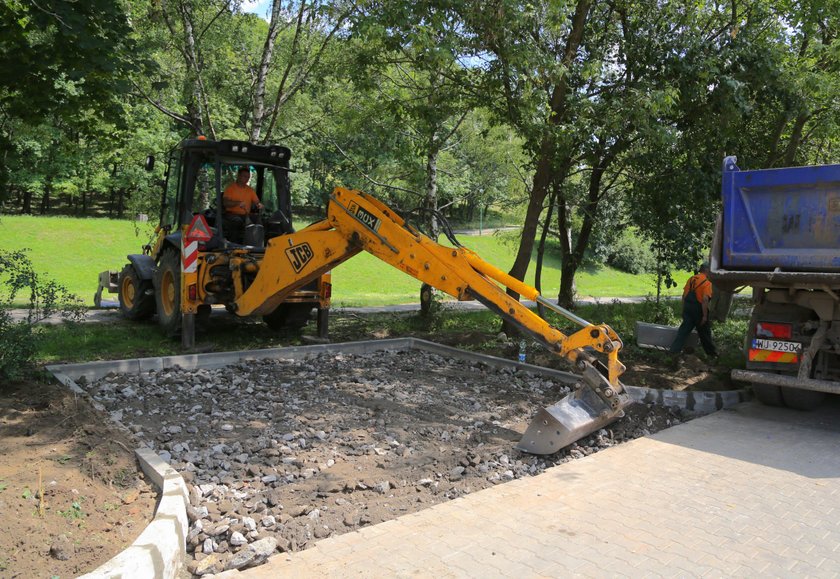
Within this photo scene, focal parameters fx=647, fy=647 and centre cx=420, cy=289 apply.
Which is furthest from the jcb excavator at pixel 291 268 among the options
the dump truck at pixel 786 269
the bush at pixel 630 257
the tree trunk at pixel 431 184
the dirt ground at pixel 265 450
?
the bush at pixel 630 257

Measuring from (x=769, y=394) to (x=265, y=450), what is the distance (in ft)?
19.1

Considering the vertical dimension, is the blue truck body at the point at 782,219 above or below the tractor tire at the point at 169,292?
above

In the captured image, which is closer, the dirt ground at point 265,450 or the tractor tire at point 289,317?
the dirt ground at point 265,450

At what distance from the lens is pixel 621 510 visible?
4578 millimetres

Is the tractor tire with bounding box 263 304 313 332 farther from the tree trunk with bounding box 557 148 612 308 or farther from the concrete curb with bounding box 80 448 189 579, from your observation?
the concrete curb with bounding box 80 448 189 579

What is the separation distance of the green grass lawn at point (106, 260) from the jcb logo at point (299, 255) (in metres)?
10.9

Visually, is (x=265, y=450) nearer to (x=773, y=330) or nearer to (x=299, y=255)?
(x=299, y=255)

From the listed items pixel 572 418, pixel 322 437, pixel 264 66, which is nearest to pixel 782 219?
pixel 572 418

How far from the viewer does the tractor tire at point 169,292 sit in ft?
30.5

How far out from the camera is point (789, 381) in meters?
6.92

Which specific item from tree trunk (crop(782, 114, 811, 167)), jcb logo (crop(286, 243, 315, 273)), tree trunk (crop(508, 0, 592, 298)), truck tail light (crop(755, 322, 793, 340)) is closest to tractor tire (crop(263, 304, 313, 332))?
jcb logo (crop(286, 243, 315, 273))

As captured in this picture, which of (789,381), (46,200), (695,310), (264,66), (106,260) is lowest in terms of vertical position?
(106,260)

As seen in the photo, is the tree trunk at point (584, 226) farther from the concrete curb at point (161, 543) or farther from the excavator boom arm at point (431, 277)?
the concrete curb at point (161, 543)

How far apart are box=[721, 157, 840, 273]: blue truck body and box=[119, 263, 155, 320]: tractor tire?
8525 mm
